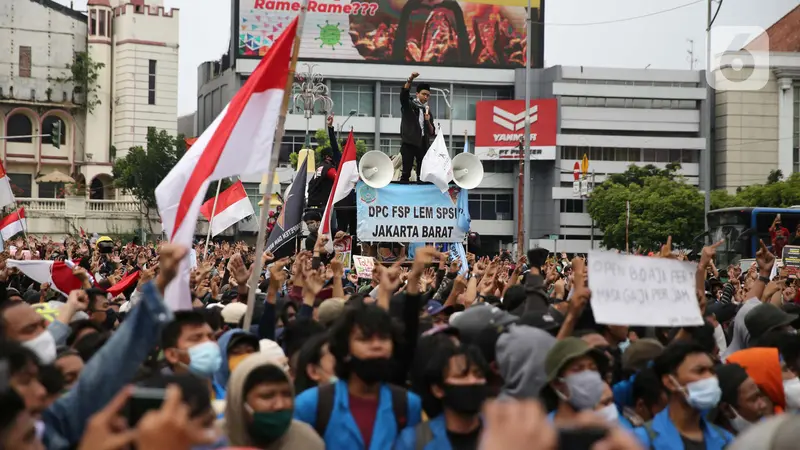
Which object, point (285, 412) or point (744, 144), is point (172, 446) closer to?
point (285, 412)

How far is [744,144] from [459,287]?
256ft

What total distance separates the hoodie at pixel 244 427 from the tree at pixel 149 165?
208ft

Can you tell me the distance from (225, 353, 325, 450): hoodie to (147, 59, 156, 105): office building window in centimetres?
7474

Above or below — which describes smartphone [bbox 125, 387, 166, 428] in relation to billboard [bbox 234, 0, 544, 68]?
below

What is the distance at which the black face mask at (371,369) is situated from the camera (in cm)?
495

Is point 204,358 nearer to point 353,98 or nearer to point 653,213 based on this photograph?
point 653,213

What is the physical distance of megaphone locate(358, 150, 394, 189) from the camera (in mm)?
13818

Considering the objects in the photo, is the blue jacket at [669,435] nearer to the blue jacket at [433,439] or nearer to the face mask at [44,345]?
the blue jacket at [433,439]

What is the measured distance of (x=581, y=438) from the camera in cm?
329

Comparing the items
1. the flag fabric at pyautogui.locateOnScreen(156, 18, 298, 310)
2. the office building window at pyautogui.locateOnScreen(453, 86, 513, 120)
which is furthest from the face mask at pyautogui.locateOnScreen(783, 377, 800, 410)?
the office building window at pyautogui.locateOnScreen(453, 86, 513, 120)

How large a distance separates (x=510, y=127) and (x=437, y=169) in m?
62.8

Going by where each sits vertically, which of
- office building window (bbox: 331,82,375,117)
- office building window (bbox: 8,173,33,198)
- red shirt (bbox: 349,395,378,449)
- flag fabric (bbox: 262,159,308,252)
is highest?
office building window (bbox: 331,82,375,117)

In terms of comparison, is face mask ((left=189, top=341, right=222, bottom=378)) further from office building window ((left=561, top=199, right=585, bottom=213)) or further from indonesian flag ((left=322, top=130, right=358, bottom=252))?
office building window ((left=561, top=199, right=585, bottom=213))

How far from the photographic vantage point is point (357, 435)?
16.0 ft
